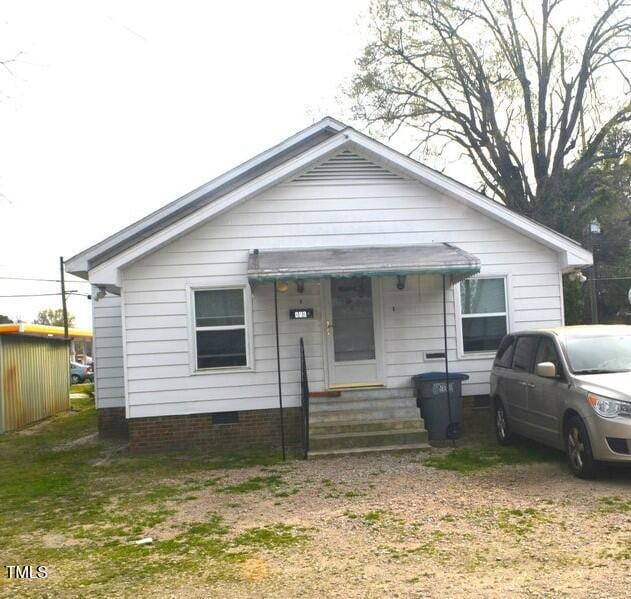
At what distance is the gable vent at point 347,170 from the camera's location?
11.3 meters

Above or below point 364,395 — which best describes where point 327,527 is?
below

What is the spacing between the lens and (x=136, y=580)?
16.4 feet

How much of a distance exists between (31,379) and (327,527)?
15188mm

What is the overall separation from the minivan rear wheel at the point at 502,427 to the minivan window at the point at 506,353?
579 mm

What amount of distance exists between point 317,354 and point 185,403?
2310 millimetres

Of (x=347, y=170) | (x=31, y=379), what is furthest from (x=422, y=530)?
(x=31, y=379)

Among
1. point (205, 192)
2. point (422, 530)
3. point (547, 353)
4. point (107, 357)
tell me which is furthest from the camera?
point (107, 357)

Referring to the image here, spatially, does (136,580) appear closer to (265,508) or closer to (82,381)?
(265,508)

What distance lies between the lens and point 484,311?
1162 cm

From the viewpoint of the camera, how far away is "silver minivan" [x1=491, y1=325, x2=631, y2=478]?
7.01 meters

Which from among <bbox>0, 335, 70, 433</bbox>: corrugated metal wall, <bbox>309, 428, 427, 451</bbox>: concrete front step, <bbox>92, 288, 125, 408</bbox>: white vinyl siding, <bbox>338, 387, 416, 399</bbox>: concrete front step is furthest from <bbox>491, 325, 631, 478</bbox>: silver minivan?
<bbox>0, 335, 70, 433</bbox>: corrugated metal wall

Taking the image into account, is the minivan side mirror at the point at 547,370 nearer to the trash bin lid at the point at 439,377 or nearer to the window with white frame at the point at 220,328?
the trash bin lid at the point at 439,377

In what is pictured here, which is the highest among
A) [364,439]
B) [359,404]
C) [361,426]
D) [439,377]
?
[439,377]

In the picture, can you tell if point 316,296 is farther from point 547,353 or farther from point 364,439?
point 547,353
